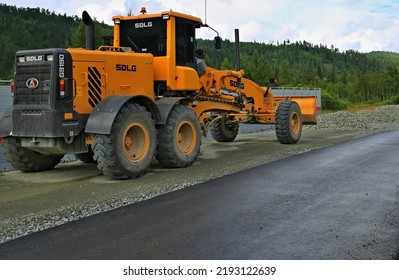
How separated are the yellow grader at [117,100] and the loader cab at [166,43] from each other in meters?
0.02

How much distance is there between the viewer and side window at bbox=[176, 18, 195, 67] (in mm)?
10086

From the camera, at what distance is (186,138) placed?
9984 mm

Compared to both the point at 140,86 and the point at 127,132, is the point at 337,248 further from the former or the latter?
the point at 140,86

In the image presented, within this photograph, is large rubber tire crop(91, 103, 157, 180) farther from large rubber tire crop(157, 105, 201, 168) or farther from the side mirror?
the side mirror

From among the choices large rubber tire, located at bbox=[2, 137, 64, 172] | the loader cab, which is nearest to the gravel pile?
the loader cab

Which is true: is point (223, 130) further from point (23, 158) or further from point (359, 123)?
point (359, 123)

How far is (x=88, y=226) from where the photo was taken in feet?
17.6

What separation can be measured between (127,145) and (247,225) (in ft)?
12.8

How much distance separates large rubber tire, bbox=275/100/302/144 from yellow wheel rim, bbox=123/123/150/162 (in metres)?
5.82

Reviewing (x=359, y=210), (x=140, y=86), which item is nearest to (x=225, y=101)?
(x=140, y=86)

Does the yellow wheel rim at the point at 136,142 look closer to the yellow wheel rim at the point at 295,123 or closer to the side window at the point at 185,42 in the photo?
the side window at the point at 185,42

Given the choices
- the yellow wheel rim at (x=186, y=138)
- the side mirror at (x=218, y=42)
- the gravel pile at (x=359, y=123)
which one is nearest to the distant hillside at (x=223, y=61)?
the gravel pile at (x=359, y=123)

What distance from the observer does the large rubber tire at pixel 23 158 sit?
8930 millimetres

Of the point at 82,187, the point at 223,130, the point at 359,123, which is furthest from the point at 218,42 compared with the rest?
the point at 359,123
